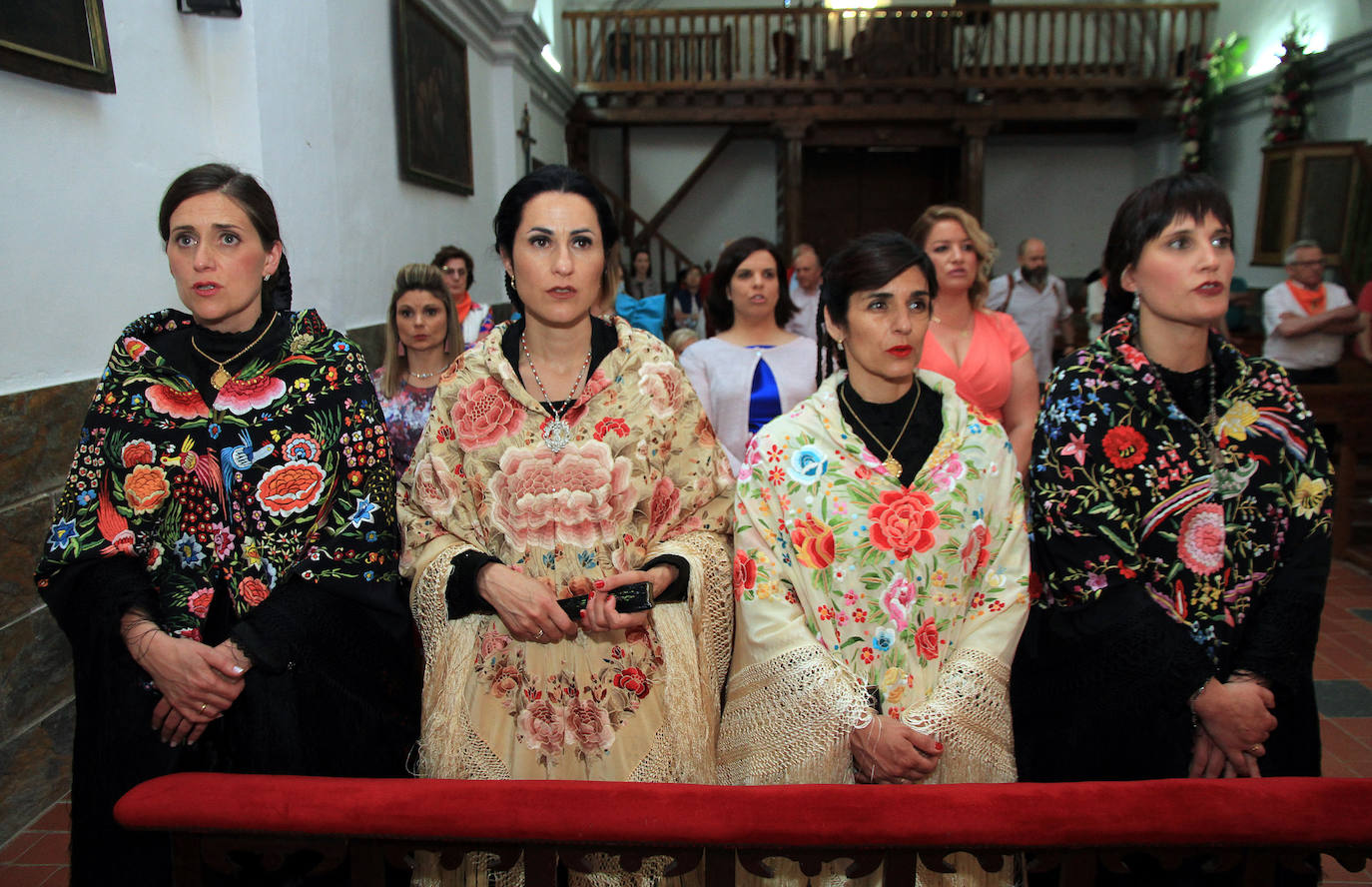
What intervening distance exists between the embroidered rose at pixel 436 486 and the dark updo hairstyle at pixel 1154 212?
4.91 feet

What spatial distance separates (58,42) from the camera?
289cm

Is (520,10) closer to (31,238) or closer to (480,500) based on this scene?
(31,238)

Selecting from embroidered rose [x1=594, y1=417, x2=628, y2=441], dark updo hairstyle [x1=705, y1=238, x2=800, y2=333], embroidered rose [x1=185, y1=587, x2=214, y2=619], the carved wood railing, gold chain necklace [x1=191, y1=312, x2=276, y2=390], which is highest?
the carved wood railing

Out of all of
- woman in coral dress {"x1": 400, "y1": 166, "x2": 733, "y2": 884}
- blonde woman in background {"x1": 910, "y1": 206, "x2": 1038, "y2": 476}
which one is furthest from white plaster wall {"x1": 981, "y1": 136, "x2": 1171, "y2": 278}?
woman in coral dress {"x1": 400, "y1": 166, "x2": 733, "y2": 884}

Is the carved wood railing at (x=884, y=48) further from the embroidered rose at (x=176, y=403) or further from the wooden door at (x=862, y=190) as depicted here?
the embroidered rose at (x=176, y=403)

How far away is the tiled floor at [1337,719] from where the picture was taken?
8.30ft

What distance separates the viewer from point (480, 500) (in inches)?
74.5

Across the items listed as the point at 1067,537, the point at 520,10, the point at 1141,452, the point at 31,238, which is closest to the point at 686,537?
the point at 1067,537

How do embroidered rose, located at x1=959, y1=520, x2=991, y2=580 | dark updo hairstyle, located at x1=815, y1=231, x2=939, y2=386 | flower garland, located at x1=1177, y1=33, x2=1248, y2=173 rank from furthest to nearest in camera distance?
flower garland, located at x1=1177, y1=33, x2=1248, y2=173, dark updo hairstyle, located at x1=815, y1=231, x2=939, y2=386, embroidered rose, located at x1=959, y1=520, x2=991, y2=580

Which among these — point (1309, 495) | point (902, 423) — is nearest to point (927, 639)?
point (902, 423)

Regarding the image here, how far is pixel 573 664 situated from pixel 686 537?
36cm

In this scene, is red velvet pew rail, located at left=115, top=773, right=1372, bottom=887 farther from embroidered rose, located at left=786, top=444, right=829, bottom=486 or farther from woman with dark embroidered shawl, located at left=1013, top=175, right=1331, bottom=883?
embroidered rose, located at left=786, top=444, right=829, bottom=486

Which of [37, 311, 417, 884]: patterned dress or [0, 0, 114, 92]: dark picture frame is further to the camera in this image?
[0, 0, 114, 92]: dark picture frame

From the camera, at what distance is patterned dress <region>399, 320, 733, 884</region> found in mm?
1793
